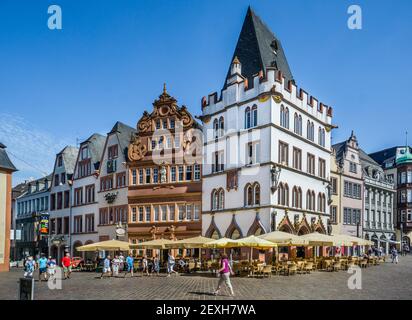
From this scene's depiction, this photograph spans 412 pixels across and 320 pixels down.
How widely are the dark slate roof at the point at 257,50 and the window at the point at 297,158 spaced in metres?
7.18

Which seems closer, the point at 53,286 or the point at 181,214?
the point at 53,286

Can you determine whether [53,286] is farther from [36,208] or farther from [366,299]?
[36,208]

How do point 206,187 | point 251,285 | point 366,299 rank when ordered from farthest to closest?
point 206,187, point 251,285, point 366,299

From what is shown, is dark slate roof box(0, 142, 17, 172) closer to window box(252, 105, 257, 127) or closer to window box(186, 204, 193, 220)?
window box(186, 204, 193, 220)

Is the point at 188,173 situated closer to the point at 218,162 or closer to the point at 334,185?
the point at 218,162

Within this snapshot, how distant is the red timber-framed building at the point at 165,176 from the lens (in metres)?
47.7

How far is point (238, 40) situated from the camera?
4884 cm

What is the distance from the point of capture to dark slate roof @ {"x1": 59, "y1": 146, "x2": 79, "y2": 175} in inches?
2613

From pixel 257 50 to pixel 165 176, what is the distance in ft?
48.6

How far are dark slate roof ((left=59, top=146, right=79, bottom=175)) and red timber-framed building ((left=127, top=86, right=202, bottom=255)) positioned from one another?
1800 centimetres

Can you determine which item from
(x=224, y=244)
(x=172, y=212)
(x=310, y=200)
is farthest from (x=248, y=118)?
(x=224, y=244)

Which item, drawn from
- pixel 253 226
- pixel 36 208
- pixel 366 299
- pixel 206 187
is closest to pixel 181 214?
pixel 206 187

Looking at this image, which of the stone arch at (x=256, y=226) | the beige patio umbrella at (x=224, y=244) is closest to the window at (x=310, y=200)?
the stone arch at (x=256, y=226)

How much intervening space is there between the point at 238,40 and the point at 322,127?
1212cm
